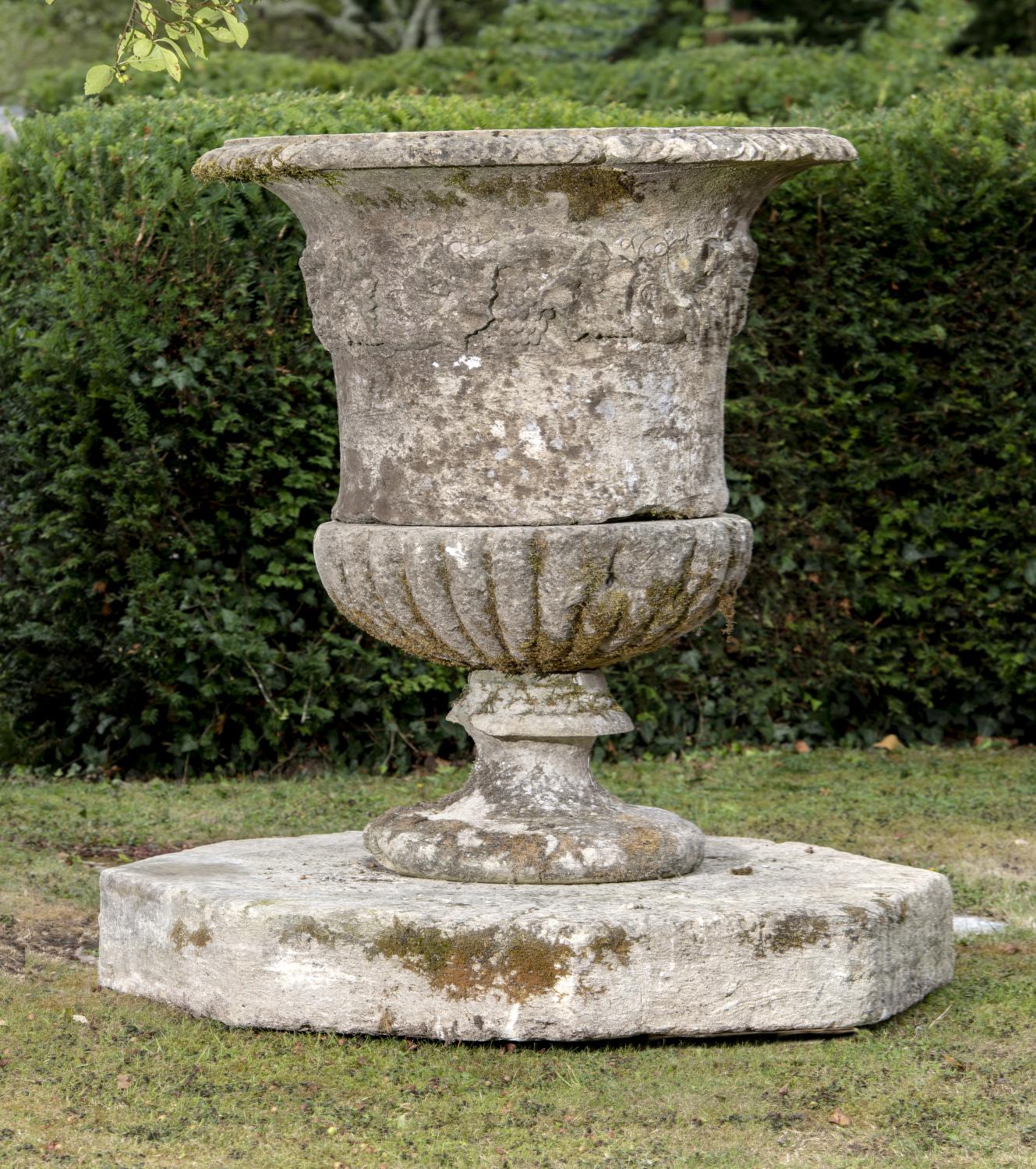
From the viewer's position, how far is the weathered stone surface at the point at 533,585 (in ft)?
13.7

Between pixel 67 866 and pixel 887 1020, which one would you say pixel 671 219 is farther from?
pixel 67 866

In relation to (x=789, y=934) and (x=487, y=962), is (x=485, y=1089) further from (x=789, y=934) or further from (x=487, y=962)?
(x=789, y=934)

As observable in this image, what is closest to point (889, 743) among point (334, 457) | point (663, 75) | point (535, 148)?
point (334, 457)

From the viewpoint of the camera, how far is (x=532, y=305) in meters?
4.15

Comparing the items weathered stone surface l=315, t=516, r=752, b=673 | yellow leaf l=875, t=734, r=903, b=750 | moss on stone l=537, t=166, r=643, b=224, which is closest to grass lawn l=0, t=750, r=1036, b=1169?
weathered stone surface l=315, t=516, r=752, b=673

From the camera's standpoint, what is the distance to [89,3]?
18.1 meters

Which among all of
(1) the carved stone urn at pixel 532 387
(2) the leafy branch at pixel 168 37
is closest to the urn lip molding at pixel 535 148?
(1) the carved stone urn at pixel 532 387

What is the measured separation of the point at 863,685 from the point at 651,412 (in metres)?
3.46

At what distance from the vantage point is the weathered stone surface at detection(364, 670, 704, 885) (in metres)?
4.36

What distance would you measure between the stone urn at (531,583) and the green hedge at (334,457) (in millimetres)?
1981

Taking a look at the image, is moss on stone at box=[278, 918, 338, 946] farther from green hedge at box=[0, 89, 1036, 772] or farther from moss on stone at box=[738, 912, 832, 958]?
green hedge at box=[0, 89, 1036, 772]

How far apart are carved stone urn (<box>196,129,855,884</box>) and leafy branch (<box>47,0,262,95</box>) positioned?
10.2 inches

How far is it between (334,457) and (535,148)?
2.80 metres

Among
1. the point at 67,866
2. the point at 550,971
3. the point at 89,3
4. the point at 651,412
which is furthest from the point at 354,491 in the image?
the point at 89,3
